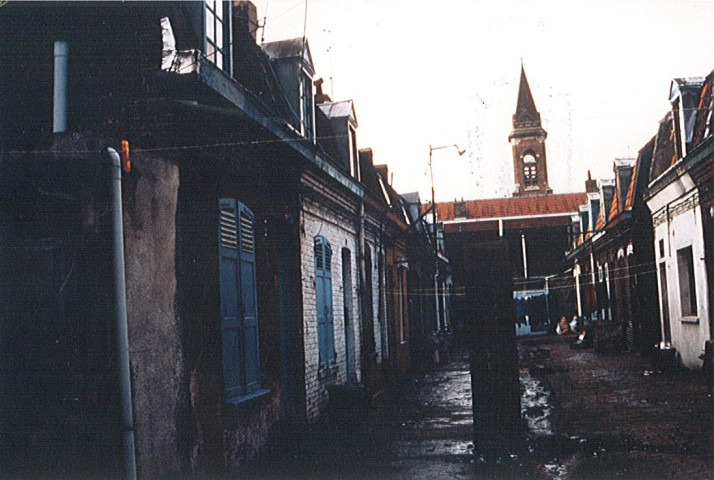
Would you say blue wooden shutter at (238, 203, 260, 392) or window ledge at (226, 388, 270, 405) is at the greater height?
blue wooden shutter at (238, 203, 260, 392)

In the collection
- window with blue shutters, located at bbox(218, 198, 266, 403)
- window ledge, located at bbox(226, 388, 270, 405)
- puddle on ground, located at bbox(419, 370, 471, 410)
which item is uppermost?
window with blue shutters, located at bbox(218, 198, 266, 403)

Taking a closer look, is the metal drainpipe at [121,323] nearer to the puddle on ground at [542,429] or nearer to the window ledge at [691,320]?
the puddle on ground at [542,429]

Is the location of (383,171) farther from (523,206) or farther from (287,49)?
(523,206)

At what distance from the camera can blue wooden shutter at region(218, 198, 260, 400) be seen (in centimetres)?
794

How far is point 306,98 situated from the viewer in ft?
39.1

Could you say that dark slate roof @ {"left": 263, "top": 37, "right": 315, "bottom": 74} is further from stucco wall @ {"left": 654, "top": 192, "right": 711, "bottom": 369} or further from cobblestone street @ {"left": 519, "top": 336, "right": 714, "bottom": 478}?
stucco wall @ {"left": 654, "top": 192, "right": 711, "bottom": 369}

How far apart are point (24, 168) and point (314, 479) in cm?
433

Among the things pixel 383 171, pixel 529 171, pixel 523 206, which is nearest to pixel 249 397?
pixel 383 171

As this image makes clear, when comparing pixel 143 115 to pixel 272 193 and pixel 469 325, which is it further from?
pixel 469 325

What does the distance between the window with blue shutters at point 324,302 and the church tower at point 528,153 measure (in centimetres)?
4821

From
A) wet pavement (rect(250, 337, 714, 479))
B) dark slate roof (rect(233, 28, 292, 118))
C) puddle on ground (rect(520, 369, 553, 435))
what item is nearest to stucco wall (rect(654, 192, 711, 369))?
wet pavement (rect(250, 337, 714, 479))

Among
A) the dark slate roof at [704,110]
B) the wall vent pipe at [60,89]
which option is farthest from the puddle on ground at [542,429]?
the dark slate roof at [704,110]

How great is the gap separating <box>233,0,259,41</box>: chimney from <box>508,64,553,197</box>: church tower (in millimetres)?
49376

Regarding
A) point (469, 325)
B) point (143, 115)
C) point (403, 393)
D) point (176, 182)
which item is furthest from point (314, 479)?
point (403, 393)
